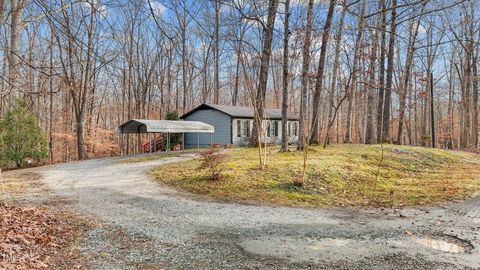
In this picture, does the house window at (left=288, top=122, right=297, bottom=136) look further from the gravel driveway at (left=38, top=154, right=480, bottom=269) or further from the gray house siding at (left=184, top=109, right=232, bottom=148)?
the gravel driveway at (left=38, top=154, right=480, bottom=269)

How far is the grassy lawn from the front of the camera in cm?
834

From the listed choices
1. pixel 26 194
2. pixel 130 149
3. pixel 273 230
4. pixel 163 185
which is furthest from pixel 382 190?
pixel 130 149

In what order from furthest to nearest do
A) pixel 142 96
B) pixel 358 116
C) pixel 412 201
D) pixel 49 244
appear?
pixel 358 116 → pixel 142 96 → pixel 412 201 → pixel 49 244

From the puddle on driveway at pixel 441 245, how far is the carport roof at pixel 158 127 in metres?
15.8

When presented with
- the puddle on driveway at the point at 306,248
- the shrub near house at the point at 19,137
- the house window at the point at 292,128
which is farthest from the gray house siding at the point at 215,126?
the puddle on driveway at the point at 306,248

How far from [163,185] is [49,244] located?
543 cm

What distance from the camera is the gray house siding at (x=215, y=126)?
24.3 m

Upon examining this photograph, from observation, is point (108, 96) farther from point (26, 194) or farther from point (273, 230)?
point (273, 230)

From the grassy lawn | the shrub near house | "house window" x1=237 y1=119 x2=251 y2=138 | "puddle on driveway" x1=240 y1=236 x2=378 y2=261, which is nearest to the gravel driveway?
"puddle on driveway" x1=240 y1=236 x2=378 y2=261

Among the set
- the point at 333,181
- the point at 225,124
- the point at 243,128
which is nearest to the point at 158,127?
the point at 225,124

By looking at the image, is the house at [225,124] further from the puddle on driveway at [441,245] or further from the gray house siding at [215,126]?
the puddle on driveway at [441,245]

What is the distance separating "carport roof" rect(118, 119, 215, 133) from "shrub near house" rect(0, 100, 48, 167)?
16.0ft

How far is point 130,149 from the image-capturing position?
3222 cm

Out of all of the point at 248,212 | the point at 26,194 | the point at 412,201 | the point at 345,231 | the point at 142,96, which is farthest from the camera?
the point at 142,96
